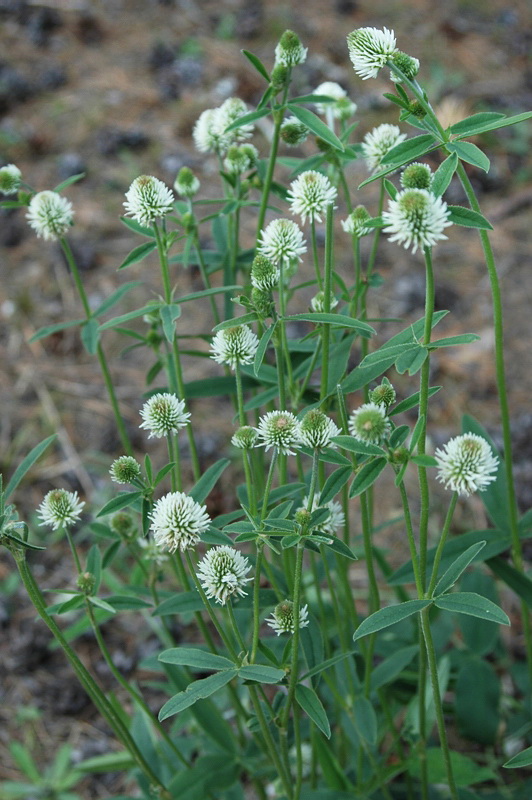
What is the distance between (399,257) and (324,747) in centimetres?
249

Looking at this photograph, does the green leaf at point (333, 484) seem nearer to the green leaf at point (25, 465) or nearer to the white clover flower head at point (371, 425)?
the white clover flower head at point (371, 425)

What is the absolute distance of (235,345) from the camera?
147 cm

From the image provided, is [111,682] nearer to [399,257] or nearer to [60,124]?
[399,257]

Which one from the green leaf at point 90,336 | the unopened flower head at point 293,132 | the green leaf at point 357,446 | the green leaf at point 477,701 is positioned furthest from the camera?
the green leaf at point 477,701

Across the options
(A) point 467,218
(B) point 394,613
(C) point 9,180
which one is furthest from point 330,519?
(C) point 9,180

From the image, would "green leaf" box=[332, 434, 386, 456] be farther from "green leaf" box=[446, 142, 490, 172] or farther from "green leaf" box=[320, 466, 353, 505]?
"green leaf" box=[446, 142, 490, 172]

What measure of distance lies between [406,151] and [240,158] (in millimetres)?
Result: 445

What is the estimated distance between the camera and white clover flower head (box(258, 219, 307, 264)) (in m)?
1.45

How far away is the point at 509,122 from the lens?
130 centimetres

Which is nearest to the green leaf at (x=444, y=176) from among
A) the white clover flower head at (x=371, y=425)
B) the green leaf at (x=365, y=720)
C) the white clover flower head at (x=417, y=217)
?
the white clover flower head at (x=417, y=217)

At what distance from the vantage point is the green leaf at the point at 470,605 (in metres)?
1.33

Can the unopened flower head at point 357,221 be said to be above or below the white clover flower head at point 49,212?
below

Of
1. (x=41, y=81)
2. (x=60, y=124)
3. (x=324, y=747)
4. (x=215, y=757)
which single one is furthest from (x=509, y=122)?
(x=41, y=81)

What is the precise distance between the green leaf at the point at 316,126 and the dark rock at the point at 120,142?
9.17ft
